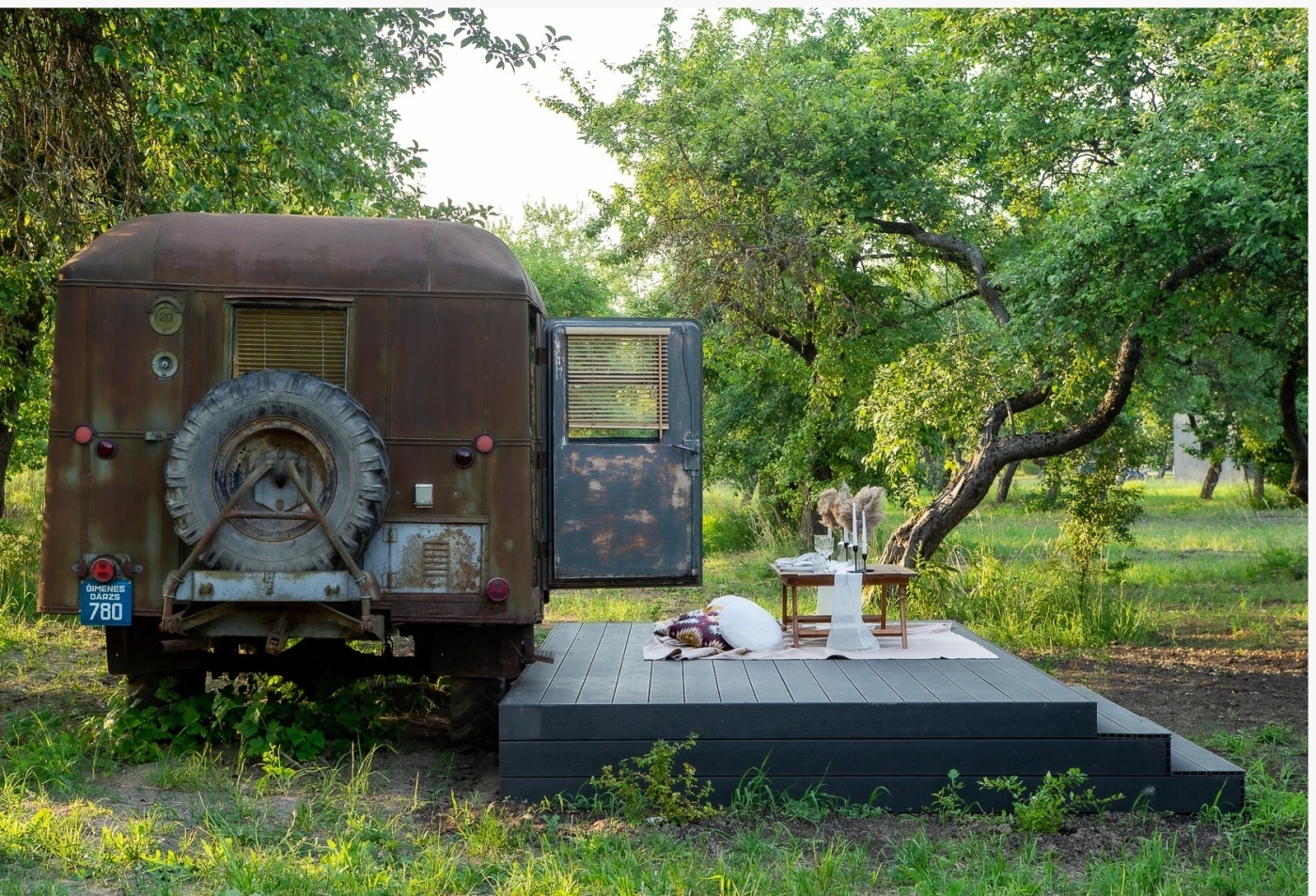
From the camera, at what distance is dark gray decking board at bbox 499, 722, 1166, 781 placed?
18.2 feet

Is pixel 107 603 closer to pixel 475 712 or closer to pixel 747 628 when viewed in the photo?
pixel 475 712

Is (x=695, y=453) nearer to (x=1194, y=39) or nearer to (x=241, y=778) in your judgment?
(x=241, y=778)

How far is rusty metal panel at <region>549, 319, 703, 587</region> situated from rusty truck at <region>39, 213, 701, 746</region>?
1.25 feet

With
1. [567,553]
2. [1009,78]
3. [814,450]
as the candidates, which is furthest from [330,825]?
[814,450]

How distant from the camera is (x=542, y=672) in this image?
6.54 meters

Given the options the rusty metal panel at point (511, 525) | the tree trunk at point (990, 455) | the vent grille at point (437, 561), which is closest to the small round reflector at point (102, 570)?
the vent grille at point (437, 561)

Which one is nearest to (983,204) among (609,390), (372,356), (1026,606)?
(1026,606)

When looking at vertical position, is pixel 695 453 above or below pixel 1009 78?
below

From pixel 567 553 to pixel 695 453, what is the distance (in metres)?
0.84

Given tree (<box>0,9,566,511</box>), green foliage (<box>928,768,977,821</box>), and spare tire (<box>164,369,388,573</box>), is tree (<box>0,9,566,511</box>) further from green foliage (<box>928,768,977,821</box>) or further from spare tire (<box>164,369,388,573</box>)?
green foliage (<box>928,768,977,821</box>)

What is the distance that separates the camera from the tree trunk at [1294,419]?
35.7 ft

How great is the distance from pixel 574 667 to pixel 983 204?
8368mm

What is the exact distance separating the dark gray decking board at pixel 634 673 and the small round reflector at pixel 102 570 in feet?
7.86

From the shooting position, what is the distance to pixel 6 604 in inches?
416
